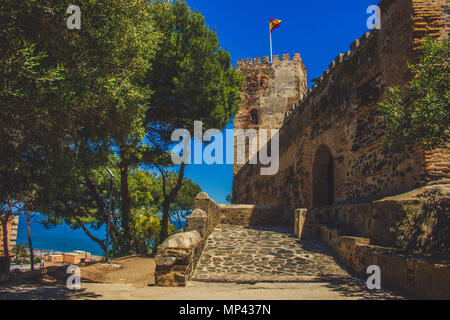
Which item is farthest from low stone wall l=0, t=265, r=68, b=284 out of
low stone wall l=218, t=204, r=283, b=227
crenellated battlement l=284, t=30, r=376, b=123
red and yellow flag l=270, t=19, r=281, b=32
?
red and yellow flag l=270, t=19, r=281, b=32

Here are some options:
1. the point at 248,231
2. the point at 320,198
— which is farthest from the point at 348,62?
the point at 248,231

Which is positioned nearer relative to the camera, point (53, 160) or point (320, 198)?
point (53, 160)

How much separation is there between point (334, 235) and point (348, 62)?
6009 mm

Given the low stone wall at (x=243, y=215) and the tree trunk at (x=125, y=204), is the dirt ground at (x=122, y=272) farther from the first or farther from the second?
the low stone wall at (x=243, y=215)

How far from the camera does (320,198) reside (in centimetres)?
1274

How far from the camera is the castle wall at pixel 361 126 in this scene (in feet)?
23.4

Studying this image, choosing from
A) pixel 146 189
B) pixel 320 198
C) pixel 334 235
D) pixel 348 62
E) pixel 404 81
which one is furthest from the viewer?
pixel 146 189

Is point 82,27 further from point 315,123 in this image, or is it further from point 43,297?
point 315,123

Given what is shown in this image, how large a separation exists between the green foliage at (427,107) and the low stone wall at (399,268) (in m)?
1.87

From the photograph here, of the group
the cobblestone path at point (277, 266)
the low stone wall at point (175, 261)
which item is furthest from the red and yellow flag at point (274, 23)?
the low stone wall at point (175, 261)

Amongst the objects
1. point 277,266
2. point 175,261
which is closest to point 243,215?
Answer: point 277,266

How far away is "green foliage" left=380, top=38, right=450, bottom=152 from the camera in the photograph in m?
4.35

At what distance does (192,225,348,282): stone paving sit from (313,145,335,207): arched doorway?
10.5 feet
